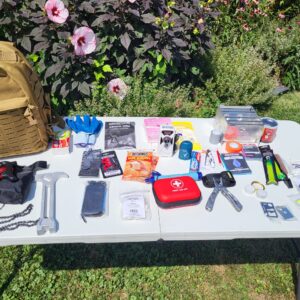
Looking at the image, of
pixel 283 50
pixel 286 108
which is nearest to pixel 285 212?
pixel 286 108

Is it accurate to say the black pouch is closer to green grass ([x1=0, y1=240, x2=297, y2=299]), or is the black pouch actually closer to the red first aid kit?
the red first aid kit

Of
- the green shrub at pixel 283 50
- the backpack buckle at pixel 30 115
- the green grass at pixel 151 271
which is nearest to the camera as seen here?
the backpack buckle at pixel 30 115

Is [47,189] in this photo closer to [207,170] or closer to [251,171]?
[207,170]

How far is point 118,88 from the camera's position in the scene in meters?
3.05

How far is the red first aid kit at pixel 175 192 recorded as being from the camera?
4.91ft

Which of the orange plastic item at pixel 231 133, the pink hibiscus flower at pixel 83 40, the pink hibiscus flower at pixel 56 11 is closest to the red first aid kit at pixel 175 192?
the orange plastic item at pixel 231 133

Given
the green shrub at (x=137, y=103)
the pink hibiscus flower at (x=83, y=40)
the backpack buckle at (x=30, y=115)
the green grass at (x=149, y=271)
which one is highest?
the pink hibiscus flower at (x=83, y=40)

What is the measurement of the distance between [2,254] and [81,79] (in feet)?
5.48

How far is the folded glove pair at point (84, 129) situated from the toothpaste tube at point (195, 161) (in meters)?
0.63

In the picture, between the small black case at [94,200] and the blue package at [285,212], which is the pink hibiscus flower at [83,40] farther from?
the blue package at [285,212]

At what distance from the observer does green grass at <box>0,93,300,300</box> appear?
2154 millimetres

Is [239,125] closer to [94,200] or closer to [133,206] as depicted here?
[133,206]

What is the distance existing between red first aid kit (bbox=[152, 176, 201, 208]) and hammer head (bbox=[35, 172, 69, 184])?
1.65ft

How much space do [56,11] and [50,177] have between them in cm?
147
